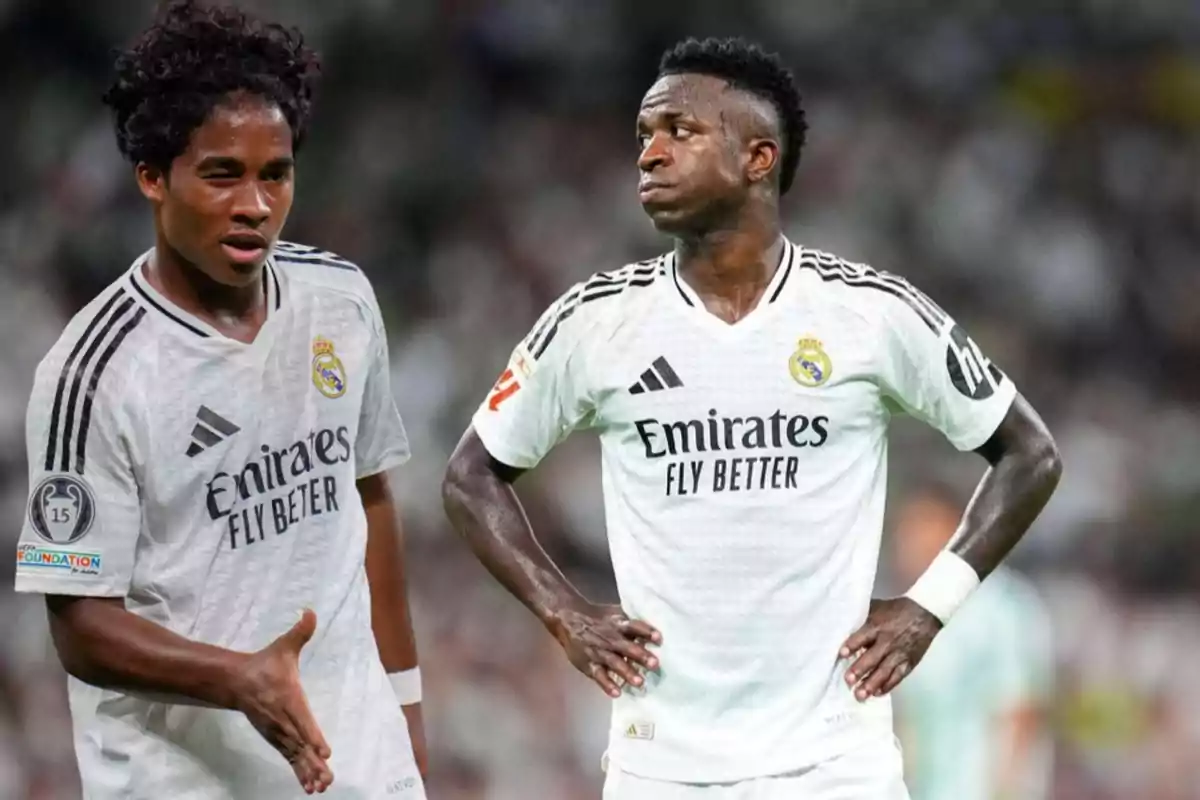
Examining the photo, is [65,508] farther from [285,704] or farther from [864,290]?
[864,290]

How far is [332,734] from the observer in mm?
4254

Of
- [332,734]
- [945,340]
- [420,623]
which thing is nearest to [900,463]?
[420,623]

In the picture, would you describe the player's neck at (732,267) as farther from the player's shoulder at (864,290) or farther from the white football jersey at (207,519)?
the white football jersey at (207,519)

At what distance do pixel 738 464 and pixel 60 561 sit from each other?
1427 mm

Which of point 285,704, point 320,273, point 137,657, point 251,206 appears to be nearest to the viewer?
point 285,704

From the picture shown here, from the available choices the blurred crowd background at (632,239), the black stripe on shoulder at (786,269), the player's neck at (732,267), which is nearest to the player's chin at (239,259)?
the player's neck at (732,267)

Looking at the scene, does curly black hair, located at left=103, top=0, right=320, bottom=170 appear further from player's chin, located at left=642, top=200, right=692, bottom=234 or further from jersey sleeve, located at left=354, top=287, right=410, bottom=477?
player's chin, located at left=642, top=200, right=692, bottom=234

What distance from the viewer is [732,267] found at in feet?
15.3

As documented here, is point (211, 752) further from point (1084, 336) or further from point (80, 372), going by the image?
point (1084, 336)

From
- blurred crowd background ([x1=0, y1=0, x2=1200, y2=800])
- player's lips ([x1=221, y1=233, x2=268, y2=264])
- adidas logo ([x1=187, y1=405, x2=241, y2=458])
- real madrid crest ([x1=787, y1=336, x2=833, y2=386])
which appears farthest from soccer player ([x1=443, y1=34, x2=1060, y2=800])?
blurred crowd background ([x1=0, y1=0, x2=1200, y2=800])

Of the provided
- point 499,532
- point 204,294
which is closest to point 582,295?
point 499,532

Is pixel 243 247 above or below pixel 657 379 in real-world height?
above

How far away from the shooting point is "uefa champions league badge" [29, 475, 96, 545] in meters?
3.97

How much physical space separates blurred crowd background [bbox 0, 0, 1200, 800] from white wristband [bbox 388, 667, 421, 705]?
11.1 feet
